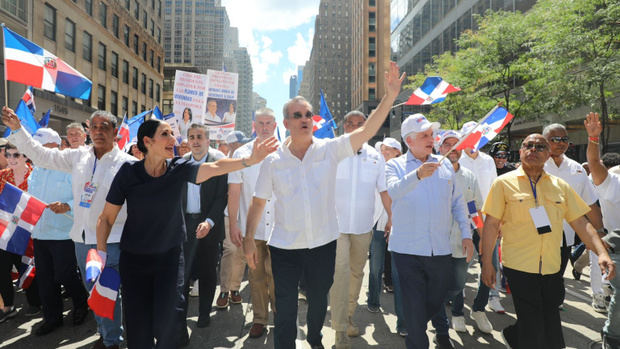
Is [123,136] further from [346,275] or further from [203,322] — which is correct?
[346,275]

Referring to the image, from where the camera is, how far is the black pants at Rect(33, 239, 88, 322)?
4348mm

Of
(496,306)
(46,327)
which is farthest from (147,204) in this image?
(496,306)

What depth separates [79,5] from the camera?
26.4 m

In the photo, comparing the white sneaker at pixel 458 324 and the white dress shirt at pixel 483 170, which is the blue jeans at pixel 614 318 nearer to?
the white sneaker at pixel 458 324

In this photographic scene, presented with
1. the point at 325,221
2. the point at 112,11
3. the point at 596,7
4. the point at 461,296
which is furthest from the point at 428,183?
the point at 112,11

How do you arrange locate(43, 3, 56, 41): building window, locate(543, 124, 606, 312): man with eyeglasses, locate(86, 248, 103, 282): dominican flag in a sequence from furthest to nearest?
locate(43, 3, 56, 41): building window
locate(543, 124, 606, 312): man with eyeglasses
locate(86, 248, 103, 282): dominican flag

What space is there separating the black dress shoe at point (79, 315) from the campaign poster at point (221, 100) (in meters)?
7.46

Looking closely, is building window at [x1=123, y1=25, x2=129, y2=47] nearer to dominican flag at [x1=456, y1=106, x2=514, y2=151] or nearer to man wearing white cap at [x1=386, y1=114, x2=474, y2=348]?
dominican flag at [x1=456, y1=106, x2=514, y2=151]

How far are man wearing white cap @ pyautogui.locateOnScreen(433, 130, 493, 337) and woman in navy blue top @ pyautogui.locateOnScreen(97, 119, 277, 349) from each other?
2.68m

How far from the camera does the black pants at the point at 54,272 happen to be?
4.35 metres

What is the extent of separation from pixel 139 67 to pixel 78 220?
128 feet

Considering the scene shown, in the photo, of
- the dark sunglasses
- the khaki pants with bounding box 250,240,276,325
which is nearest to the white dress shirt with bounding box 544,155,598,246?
the dark sunglasses

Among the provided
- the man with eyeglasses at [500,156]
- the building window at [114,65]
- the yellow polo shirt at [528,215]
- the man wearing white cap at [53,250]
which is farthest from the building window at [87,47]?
the yellow polo shirt at [528,215]

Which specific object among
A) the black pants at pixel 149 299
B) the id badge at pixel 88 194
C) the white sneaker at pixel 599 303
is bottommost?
the white sneaker at pixel 599 303
